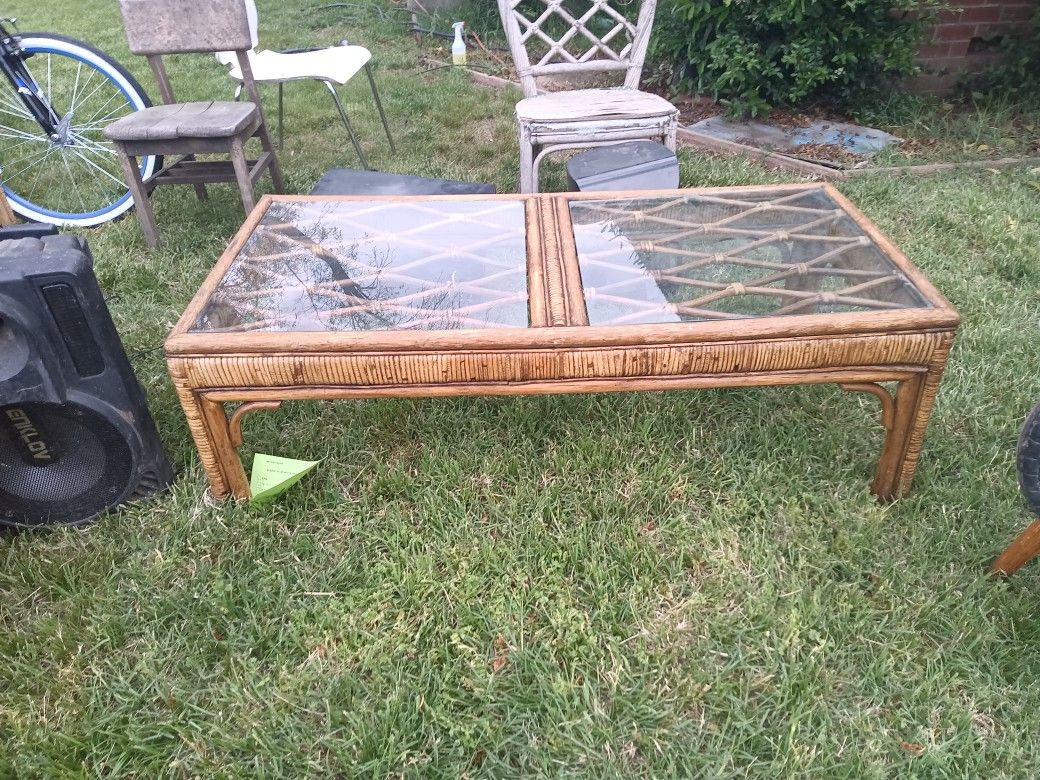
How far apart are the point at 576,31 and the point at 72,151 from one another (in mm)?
2863

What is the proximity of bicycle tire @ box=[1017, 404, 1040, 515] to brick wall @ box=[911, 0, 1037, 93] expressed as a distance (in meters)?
4.02

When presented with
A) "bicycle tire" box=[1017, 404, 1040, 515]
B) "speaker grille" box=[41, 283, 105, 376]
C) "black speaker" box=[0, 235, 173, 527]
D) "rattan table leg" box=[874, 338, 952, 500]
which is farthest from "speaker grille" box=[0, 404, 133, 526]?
"bicycle tire" box=[1017, 404, 1040, 515]

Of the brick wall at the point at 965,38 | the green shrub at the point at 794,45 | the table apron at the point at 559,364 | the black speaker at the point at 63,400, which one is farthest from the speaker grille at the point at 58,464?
the brick wall at the point at 965,38

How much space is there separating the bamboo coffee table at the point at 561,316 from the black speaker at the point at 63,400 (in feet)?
0.68

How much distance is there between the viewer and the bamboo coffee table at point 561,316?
1484mm

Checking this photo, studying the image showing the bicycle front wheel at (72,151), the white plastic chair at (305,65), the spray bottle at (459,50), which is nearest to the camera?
the bicycle front wheel at (72,151)

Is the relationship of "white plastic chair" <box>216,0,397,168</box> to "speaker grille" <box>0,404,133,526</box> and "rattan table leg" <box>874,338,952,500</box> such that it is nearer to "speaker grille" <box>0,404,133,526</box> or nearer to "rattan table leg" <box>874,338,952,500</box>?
"speaker grille" <box>0,404,133,526</box>

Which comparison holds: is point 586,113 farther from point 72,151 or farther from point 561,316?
point 72,151

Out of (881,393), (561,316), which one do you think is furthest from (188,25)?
(881,393)

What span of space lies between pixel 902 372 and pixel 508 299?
35.9 inches

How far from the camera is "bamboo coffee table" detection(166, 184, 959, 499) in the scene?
1484 millimetres

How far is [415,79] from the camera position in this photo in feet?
18.4

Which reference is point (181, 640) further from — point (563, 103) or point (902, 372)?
point (563, 103)

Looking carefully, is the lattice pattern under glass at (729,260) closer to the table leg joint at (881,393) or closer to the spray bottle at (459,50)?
the table leg joint at (881,393)
